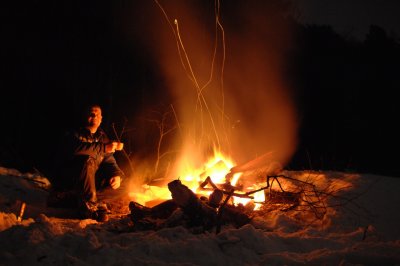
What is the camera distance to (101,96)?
38.3ft

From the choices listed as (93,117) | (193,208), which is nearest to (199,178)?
(193,208)

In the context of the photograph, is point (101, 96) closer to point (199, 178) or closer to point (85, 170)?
point (199, 178)

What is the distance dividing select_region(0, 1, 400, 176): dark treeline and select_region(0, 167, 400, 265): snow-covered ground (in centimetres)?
557

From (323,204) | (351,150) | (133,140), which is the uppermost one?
(351,150)

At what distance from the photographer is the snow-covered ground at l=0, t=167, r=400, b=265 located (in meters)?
3.00

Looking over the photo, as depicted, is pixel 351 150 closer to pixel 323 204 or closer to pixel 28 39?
pixel 323 204

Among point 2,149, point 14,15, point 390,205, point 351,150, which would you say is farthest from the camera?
point 351,150

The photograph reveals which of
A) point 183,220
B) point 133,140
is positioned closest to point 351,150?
point 133,140

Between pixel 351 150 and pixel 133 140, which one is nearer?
pixel 133 140

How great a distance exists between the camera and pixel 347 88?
16.1 m

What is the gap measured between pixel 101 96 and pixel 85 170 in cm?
714

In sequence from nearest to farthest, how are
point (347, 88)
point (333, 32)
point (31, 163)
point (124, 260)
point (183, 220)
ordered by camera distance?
point (124, 260), point (183, 220), point (31, 163), point (347, 88), point (333, 32)

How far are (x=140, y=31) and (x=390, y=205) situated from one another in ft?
36.2

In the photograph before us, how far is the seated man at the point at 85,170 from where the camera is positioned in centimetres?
487
